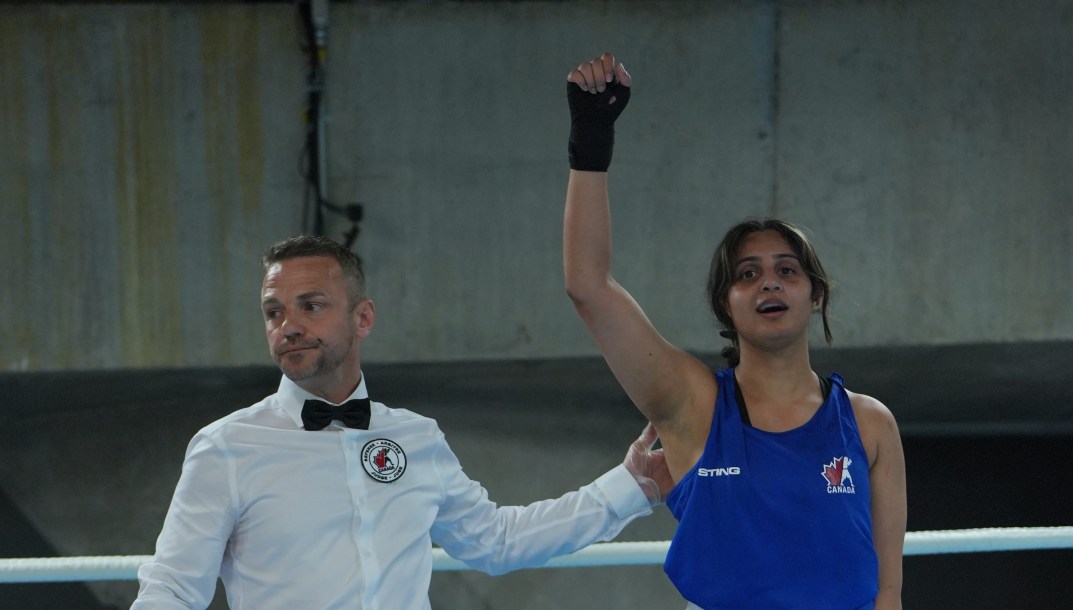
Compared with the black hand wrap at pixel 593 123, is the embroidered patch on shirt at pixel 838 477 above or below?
below

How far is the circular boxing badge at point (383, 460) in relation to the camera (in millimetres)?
1410

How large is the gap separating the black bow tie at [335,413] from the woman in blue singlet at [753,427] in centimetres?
35

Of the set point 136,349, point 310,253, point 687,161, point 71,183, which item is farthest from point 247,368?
point 310,253

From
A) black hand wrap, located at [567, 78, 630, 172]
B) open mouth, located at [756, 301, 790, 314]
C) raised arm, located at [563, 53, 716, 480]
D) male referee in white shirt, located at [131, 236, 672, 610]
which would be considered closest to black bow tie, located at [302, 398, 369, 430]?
male referee in white shirt, located at [131, 236, 672, 610]

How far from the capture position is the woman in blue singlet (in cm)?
129

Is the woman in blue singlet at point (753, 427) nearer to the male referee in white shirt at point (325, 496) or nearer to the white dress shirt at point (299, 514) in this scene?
the male referee in white shirt at point (325, 496)

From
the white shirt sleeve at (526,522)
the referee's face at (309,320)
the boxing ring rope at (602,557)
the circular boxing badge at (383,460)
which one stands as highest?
the referee's face at (309,320)

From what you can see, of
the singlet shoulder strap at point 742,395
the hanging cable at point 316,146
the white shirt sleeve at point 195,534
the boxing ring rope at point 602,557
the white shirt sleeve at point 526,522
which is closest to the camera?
the white shirt sleeve at point 195,534

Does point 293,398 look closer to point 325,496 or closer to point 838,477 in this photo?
point 325,496

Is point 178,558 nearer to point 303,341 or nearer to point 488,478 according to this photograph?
point 303,341

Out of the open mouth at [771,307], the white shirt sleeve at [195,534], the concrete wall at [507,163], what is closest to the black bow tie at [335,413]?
the white shirt sleeve at [195,534]

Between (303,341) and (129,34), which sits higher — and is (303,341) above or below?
below

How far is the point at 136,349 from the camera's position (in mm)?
4273

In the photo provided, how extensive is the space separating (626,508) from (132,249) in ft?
11.0
